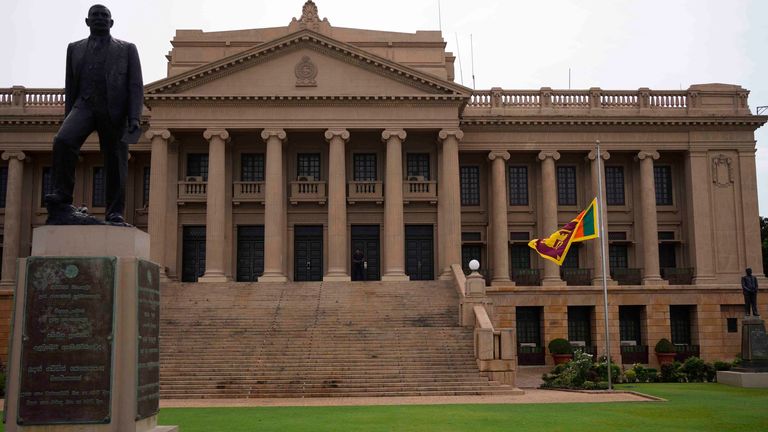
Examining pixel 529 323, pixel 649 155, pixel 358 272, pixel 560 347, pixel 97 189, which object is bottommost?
pixel 560 347

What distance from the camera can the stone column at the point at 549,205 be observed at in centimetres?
4419

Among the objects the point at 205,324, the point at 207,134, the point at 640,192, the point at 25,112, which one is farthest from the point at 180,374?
the point at 640,192

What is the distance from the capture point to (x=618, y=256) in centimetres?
4741

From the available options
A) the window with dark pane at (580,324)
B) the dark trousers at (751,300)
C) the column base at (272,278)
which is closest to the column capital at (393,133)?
the column base at (272,278)

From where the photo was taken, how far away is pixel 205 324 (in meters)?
33.2

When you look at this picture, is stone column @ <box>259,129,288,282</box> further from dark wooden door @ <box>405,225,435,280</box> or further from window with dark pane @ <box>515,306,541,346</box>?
window with dark pane @ <box>515,306,541,346</box>

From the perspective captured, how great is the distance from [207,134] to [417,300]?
1433 centimetres

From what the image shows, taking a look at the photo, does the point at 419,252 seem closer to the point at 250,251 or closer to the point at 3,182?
the point at 250,251

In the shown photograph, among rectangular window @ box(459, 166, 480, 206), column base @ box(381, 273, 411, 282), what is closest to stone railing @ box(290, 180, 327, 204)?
column base @ box(381, 273, 411, 282)

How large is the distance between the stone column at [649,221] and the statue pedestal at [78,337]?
37994 mm

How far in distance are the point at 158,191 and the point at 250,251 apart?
617cm

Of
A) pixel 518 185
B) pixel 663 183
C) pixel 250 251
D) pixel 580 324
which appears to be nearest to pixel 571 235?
pixel 580 324

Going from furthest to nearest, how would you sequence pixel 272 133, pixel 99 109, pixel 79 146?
pixel 272 133
pixel 79 146
pixel 99 109

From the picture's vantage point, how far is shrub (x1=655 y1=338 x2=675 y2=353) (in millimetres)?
40719
